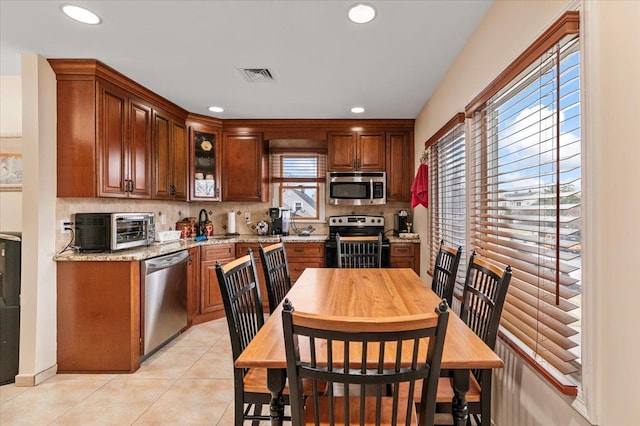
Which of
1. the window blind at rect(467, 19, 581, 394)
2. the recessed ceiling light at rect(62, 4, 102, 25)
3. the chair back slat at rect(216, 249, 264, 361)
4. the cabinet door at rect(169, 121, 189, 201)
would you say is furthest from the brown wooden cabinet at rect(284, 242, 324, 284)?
the recessed ceiling light at rect(62, 4, 102, 25)

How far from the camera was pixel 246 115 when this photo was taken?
4.06 meters

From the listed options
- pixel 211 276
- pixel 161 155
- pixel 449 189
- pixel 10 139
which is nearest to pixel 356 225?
pixel 449 189

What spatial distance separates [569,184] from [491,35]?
1137mm

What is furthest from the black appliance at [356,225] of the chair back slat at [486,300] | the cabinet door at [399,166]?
the chair back slat at [486,300]

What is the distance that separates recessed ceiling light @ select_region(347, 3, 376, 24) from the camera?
1.87 meters

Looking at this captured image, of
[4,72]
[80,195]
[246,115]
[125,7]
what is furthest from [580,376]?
[4,72]

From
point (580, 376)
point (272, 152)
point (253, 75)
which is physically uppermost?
point (253, 75)

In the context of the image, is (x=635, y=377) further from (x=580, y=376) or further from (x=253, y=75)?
(x=253, y=75)

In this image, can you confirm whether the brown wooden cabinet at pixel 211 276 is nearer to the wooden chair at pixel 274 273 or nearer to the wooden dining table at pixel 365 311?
the wooden chair at pixel 274 273

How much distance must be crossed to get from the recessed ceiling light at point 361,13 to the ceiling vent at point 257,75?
1.00 meters

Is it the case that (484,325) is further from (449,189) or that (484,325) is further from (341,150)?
(341,150)

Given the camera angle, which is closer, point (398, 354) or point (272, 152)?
point (398, 354)

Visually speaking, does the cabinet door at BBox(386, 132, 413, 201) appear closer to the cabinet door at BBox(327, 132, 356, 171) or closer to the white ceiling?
the cabinet door at BBox(327, 132, 356, 171)

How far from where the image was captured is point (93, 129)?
2.63 meters
